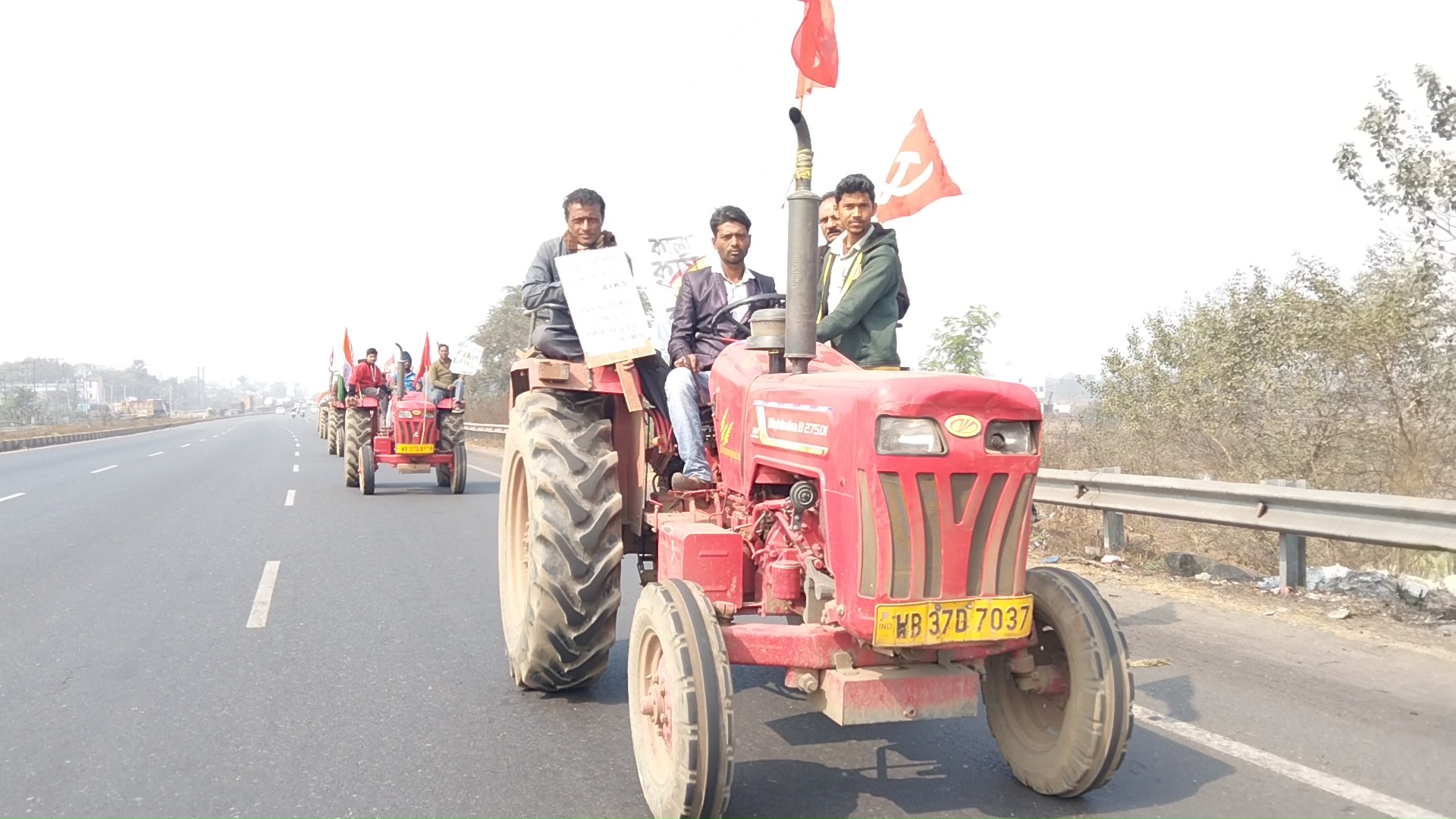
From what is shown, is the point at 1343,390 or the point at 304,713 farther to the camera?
the point at 1343,390

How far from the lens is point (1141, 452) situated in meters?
11.0

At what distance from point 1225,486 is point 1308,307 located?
11.4 feet

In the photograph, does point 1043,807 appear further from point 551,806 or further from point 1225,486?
point 1225,486

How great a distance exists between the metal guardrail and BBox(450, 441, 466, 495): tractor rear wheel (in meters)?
9.02

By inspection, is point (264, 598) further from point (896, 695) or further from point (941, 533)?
point (941, 533)

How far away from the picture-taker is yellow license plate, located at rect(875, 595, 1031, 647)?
2.96m

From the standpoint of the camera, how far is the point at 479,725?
436 centimetres

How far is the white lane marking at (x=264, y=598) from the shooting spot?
20.9 feet

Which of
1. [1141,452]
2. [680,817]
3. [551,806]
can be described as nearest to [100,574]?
[551,806]

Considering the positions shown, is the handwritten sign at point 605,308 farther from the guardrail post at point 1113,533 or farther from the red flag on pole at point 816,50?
the guardrail post at point 1113,533

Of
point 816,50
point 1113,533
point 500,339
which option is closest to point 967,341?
point 1113,533

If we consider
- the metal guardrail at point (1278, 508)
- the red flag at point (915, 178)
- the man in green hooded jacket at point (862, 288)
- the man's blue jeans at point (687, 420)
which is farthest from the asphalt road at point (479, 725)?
the red flag at point (915, 178)

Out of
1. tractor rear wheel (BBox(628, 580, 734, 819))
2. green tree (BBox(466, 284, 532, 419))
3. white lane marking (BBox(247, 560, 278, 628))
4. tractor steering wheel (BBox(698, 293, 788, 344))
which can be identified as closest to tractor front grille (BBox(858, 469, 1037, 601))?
tractor rear wheel (BBox(628, 580, 734, 819))

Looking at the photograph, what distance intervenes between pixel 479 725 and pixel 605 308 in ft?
6.26
